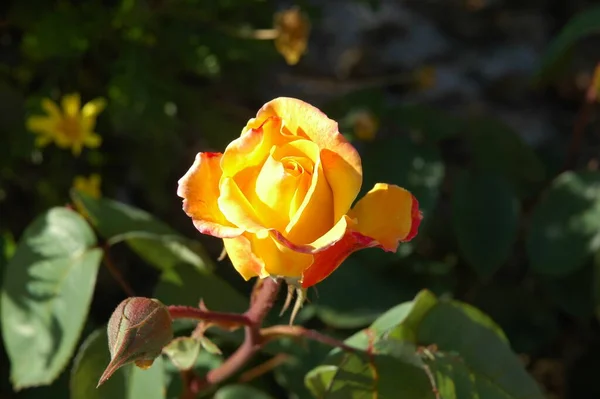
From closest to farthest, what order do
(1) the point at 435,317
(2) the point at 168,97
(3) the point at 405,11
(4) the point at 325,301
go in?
(1) the point at 435,317 < (4) the point at 325,301 < (2) the point at 168,97 < (3) the point at 405,11

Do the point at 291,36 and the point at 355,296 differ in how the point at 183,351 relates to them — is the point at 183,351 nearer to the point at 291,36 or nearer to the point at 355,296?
the point at 355,296

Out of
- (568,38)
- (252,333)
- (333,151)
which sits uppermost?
(333,151)

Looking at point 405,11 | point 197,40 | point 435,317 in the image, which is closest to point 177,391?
point 435,317

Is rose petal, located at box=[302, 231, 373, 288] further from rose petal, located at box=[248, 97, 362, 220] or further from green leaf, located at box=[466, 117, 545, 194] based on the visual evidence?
green leaf, located at box=[466, 117, 545, 194]

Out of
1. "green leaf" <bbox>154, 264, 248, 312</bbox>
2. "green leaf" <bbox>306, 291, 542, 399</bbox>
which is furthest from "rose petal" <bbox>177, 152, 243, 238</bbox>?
"green leaf" <bbox>154, 264, 248, 312</bbox>

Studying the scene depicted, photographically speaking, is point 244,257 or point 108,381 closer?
point 244,257

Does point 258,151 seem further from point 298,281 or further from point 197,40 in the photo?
point 197,40

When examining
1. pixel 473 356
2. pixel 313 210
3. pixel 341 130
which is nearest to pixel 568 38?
Answer: pixel 341 130

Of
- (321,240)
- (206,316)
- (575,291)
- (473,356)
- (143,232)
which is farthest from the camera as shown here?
(575,291)
